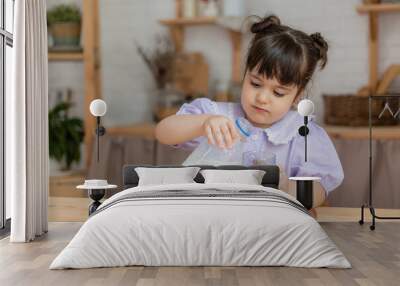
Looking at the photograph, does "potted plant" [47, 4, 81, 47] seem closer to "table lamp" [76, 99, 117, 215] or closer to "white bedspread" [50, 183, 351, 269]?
"table lamp" [76, 99, 117, 215]

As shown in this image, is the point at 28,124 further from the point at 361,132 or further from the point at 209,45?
the point at 361,132

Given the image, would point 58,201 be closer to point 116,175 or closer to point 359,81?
point 116,175

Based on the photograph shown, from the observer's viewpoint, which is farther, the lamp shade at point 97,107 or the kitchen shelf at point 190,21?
the kitchen shelf at point 190,21

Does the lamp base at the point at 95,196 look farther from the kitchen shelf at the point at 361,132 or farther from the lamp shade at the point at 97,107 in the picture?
the kitchen shelf at the point at 361,132

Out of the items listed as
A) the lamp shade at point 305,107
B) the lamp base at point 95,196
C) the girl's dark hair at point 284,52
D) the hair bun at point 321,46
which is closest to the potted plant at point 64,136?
the lamp base at point 95,196

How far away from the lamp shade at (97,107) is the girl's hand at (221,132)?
2.96 feet

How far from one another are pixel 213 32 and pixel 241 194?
2455mm

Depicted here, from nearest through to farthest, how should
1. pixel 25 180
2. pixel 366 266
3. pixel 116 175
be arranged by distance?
pixel 366 266 < pixel 25 180 < pixel 116 175

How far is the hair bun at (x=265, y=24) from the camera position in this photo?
605 centimetres

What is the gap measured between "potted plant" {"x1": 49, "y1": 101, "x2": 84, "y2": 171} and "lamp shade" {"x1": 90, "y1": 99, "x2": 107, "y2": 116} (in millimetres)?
461

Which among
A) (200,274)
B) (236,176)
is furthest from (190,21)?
(200,274)

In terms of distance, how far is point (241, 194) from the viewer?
4.41 m

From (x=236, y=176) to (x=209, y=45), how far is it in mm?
1578

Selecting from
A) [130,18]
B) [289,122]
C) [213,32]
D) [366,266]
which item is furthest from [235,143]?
[366,266]
